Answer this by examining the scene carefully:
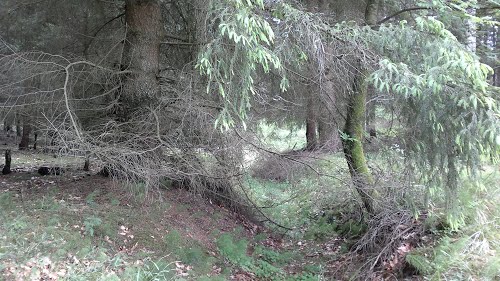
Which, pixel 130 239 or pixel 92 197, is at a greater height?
pixel 92 197

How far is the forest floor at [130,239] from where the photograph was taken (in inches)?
207

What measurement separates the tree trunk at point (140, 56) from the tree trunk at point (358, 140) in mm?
3851

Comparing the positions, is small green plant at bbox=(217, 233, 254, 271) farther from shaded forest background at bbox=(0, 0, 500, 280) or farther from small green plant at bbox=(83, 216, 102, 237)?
small green plant at bbox=(83, 216, 102, 237)

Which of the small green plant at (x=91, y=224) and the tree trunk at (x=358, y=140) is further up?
the tree trunk at (x=358, y=140)

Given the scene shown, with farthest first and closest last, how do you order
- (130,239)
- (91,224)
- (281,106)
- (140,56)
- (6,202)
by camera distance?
(281,106) < (140,56) < (6,202) < (130,239) < (91,224)

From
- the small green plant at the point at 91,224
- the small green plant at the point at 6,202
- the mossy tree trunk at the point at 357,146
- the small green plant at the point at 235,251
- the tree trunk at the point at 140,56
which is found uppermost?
the tree trunk at the point at 140,56

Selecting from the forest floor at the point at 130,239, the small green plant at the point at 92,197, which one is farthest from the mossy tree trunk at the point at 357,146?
the small green plant at the point at 92,197

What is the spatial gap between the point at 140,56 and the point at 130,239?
3533mm

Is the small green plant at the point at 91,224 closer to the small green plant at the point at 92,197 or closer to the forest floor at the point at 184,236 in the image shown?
the forest floor at the point at 184,236

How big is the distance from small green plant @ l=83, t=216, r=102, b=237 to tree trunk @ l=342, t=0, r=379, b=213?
460 centimetres

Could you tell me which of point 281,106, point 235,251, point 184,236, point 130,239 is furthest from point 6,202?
point 281,106

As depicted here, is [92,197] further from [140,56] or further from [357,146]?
[357,146]

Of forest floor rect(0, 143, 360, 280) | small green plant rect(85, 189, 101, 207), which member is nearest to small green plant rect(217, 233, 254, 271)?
forest floor rect(0, 143, 360, 280)

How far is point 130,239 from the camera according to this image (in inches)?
255
